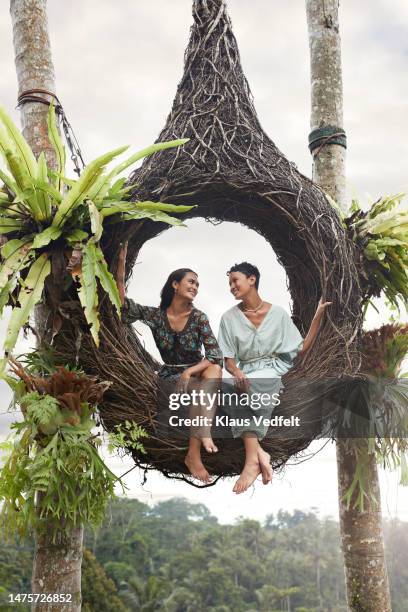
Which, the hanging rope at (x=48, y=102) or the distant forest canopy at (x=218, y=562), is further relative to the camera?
the distant forest canopy at (x=218, y=562)

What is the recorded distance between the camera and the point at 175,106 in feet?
13.6

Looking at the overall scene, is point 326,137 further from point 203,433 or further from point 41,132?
point 203,433

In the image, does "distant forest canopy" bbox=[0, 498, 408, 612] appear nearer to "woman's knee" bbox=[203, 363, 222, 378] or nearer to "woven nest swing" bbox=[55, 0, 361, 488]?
"woven nest swing" bbox=[55, 0, 361, 488]

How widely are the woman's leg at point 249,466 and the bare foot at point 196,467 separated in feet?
0.67

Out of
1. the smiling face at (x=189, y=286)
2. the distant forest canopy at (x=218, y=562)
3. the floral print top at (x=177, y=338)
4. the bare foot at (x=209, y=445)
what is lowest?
the distant forest canopy at (x=218, y=562)

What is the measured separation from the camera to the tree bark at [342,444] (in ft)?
14.8

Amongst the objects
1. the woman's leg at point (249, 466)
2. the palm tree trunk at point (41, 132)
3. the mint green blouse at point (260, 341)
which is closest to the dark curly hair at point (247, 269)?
the mint green blouse at point (260, 341)

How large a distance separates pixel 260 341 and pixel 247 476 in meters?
0.70

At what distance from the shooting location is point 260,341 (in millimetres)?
3732

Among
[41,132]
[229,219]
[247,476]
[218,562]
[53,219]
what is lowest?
[218,562]

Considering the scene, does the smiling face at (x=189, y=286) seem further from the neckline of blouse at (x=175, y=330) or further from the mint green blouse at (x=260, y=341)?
the mint green blouse at (x=260, y=341)

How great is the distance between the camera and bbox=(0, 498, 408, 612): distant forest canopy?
2658 cm

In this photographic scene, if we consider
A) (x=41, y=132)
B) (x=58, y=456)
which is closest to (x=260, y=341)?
(x=58, y=456)

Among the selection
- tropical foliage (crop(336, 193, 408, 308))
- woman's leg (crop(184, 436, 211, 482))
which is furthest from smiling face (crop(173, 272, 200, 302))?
tropical foliage (crop(336, 193, 408, 308))
